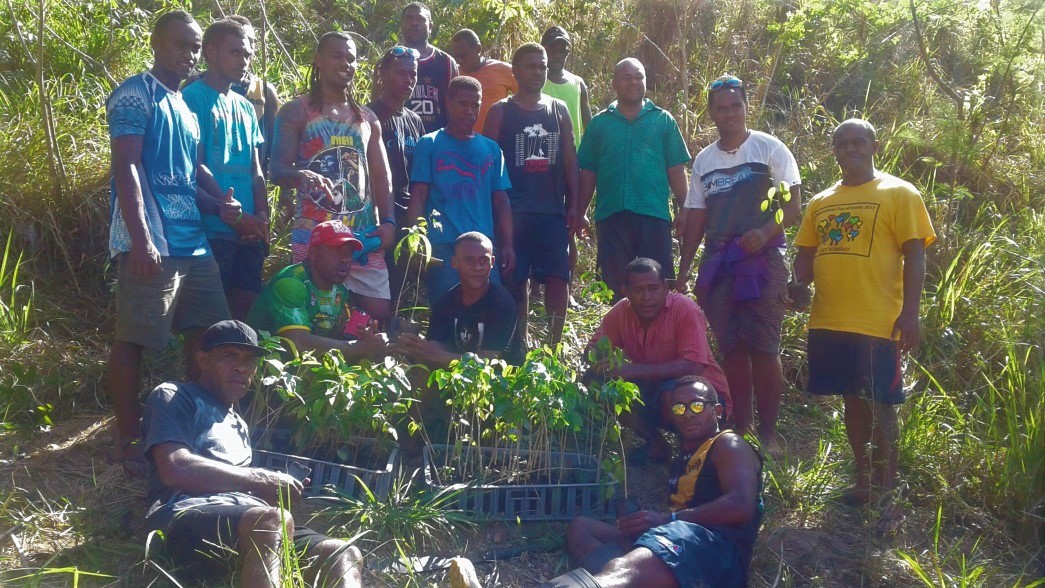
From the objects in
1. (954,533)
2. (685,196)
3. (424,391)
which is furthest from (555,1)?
(954,533)

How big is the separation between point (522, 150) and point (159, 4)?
13.5 ft

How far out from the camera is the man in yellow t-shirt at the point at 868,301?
14.8ft

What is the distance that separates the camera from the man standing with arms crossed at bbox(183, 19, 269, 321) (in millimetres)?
4910

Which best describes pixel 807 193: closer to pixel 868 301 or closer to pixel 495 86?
pixel 495 86

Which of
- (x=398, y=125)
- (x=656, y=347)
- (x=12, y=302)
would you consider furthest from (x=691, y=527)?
(x=12, y=302)

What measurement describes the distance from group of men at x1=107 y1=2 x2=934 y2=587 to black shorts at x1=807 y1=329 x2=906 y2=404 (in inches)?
0.4

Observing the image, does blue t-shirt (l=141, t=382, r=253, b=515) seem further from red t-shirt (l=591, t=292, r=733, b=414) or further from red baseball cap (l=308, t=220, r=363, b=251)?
red t-shirt (l=591, t=292, r=733, b=414)

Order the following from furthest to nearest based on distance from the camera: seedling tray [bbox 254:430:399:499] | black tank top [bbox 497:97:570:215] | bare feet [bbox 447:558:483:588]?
black tank top [bbox 497:97:570:215] → seedling tray [bbox 254:430:399:499] → bare feet [bbox 447:558:483:588]

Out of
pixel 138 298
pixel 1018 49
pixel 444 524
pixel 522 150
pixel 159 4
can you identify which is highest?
pixel 159 4

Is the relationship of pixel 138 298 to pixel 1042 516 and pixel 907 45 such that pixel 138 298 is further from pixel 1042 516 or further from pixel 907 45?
pixel 907 45

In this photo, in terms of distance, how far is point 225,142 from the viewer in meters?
4.95

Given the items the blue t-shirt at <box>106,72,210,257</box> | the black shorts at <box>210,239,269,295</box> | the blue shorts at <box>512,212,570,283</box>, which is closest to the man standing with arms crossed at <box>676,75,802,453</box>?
the blue shorts at <box>512,212,570,283</box>

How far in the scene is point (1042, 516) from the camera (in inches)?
176

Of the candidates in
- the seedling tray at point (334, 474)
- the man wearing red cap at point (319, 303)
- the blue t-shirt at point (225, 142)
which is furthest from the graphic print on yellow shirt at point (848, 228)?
the blue t-shirt at point (225, 142)
